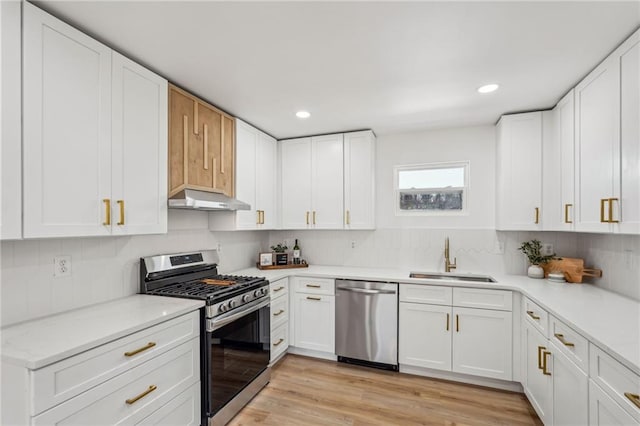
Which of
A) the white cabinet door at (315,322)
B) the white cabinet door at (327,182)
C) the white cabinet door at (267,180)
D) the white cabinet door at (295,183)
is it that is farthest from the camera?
the white cabinet door at (295,183)

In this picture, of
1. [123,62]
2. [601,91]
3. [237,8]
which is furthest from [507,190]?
[123,62]

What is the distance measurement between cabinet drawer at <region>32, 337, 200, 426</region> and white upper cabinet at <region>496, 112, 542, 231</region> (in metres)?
2.90

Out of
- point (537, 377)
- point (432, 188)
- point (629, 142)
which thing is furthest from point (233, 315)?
point (629, 142)

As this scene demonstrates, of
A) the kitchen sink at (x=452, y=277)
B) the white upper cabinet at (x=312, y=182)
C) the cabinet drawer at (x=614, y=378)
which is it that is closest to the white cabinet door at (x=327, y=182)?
the white upper cabinet at (x=312, y=182)

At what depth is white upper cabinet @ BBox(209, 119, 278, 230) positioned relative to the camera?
3.04m

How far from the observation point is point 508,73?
83.7 inches

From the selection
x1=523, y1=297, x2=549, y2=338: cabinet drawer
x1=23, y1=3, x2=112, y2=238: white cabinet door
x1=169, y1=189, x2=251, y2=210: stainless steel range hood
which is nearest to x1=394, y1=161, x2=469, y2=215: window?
x1=523, y1=297, x2=549, y2=338: cabinet drawer

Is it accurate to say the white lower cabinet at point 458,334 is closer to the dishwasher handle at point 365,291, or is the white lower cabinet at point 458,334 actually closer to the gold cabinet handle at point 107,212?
the dishwasher handle at point 365,291

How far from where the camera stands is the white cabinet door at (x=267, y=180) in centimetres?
341

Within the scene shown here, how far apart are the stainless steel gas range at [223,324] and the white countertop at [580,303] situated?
501 millimetres

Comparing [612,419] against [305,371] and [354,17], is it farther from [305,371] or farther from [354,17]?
[305,371]

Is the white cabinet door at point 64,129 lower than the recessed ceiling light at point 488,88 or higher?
lower

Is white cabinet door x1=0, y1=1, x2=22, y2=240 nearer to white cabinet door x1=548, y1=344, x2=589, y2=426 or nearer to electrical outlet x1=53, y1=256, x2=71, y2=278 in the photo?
electrical outlet x1=53, y1=256, x2=71, y2=278

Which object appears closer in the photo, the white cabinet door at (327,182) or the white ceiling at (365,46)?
the white ceiling at (365,46)
